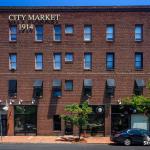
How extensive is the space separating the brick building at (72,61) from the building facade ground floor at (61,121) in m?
0.11

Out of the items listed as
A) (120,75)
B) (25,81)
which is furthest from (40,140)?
(120,75)

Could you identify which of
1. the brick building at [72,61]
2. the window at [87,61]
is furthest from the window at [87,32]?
the window at [87,61]

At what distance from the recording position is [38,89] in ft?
163

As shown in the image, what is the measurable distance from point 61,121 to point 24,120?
4.10m

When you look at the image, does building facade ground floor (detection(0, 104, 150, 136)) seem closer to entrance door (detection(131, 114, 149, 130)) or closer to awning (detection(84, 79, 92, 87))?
entrance door (detection(131, 114, 149, 130))

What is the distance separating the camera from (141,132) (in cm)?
4019

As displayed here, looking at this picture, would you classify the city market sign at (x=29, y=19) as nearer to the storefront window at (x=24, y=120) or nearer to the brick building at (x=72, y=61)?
the brick building at (x=72, y=61)

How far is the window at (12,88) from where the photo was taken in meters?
50.0

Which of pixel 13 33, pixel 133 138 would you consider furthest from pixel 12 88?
pixel 133 138

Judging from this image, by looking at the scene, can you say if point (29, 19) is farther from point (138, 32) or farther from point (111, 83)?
point (138, 32)

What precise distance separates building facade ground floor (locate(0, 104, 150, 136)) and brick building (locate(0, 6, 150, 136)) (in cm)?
11

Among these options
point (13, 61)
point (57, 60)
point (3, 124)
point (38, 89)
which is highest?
point (57, 60)

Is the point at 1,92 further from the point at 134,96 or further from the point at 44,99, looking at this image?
the point at 134,96

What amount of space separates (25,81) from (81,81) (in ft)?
20.1
